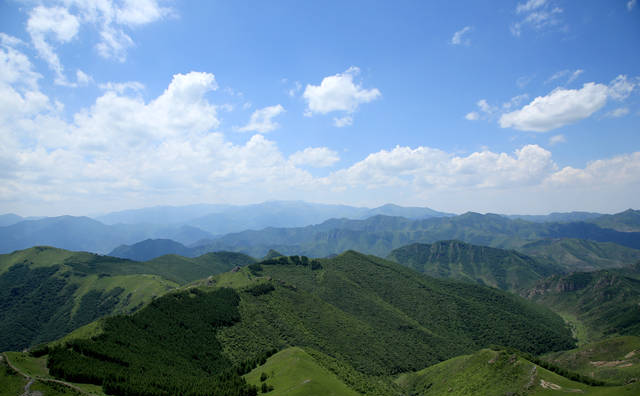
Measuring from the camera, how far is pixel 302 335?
154 m

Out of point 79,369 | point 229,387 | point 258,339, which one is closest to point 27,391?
point 79,369

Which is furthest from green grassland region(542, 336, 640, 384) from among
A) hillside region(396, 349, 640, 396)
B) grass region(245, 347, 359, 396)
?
grass region(245, 347, 359, 396)

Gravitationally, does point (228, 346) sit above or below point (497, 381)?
below

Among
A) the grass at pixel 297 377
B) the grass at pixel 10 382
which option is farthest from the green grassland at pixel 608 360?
the grass at pixel 10 382

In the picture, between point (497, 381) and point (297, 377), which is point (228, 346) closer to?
point (297, 377)

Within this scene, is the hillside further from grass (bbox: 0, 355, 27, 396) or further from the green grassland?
grass (bbox: 0, 355, 27, 396)

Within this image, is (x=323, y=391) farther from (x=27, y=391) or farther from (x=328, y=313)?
(x=328, y=313)

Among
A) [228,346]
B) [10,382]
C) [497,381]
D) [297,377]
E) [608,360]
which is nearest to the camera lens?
[10,382]

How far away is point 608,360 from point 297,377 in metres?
144

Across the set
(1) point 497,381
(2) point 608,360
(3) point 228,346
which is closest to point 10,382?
(3) point 228,346

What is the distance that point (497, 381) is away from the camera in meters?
94.2

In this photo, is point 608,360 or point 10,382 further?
point 608,360

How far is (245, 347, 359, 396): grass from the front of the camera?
75.9 metres

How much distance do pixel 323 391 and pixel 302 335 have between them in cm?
8070
